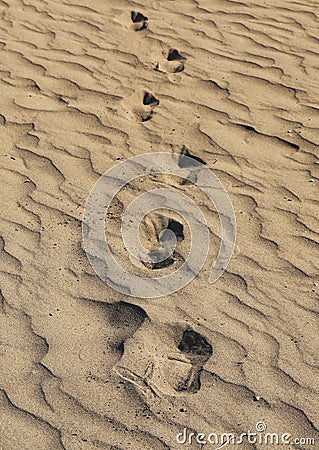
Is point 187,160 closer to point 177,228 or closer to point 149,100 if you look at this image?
point 177,228

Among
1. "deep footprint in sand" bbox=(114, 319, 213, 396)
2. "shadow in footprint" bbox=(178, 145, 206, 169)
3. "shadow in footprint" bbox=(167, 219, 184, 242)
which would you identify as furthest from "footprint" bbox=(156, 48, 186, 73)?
"deep footprint in sand" bbox=(114, 319, 213, 396)

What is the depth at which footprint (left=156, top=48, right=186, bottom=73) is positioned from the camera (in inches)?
231

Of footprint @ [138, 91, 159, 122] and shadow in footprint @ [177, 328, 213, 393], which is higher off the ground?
footprint @ [138, 91, 159, 122]

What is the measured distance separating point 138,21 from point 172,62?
0.87m

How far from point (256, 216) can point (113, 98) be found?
5.86 ft

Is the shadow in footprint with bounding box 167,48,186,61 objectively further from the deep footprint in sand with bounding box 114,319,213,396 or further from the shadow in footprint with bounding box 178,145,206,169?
the deep footprint in sand with bounding box 114,319,213,396

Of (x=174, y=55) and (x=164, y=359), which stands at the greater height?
(x=174, y=55)

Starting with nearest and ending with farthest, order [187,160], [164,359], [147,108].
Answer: [164,359] → [187,160] → [147,108]

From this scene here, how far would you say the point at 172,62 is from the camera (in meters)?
5.96

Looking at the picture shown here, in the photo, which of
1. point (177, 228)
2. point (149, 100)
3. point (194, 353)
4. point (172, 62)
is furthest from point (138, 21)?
point (194, 353)

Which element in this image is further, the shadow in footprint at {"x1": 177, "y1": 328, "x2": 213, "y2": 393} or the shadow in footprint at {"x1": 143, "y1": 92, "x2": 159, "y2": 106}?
the shadow in footprint at {"x1": 143, "y1": 92, "x2": 159, "y2": 106}

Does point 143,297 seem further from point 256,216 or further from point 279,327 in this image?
point 256,216

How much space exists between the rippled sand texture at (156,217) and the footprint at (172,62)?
0.02m

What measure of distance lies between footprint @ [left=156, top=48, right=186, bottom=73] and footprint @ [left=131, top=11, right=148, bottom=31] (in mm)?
522
